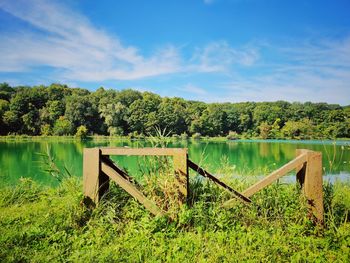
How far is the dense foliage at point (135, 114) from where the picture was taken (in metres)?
62.8

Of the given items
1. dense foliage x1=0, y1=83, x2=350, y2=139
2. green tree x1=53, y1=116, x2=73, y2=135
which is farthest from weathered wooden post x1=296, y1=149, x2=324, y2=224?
green tree x1=53, y1=116, x2=73, y2=135

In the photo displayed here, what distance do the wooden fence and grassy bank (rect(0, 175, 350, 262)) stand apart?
14 cm

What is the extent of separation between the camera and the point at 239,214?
368 cm

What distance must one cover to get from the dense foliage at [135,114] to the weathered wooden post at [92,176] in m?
51.4

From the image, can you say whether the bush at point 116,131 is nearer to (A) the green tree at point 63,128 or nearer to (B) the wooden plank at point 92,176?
(A) the green tree at point 63,128

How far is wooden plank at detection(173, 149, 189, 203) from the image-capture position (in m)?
3.48

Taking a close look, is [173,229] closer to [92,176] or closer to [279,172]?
[92,176]

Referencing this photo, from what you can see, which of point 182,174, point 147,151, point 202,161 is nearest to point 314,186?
point 202,161

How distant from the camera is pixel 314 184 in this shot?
3.52 m

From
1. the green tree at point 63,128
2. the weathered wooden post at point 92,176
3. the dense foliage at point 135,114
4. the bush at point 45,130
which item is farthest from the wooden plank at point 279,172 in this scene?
the bush at point 45,130

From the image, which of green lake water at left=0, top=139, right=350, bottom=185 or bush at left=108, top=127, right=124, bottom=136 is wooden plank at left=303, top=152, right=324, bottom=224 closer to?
green lake water at left=0, top=139, right=350, bottom=185

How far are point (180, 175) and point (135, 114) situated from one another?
218 feet

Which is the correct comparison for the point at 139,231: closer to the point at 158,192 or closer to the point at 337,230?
the point at 158,192

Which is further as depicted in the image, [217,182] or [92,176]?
[217,182]
